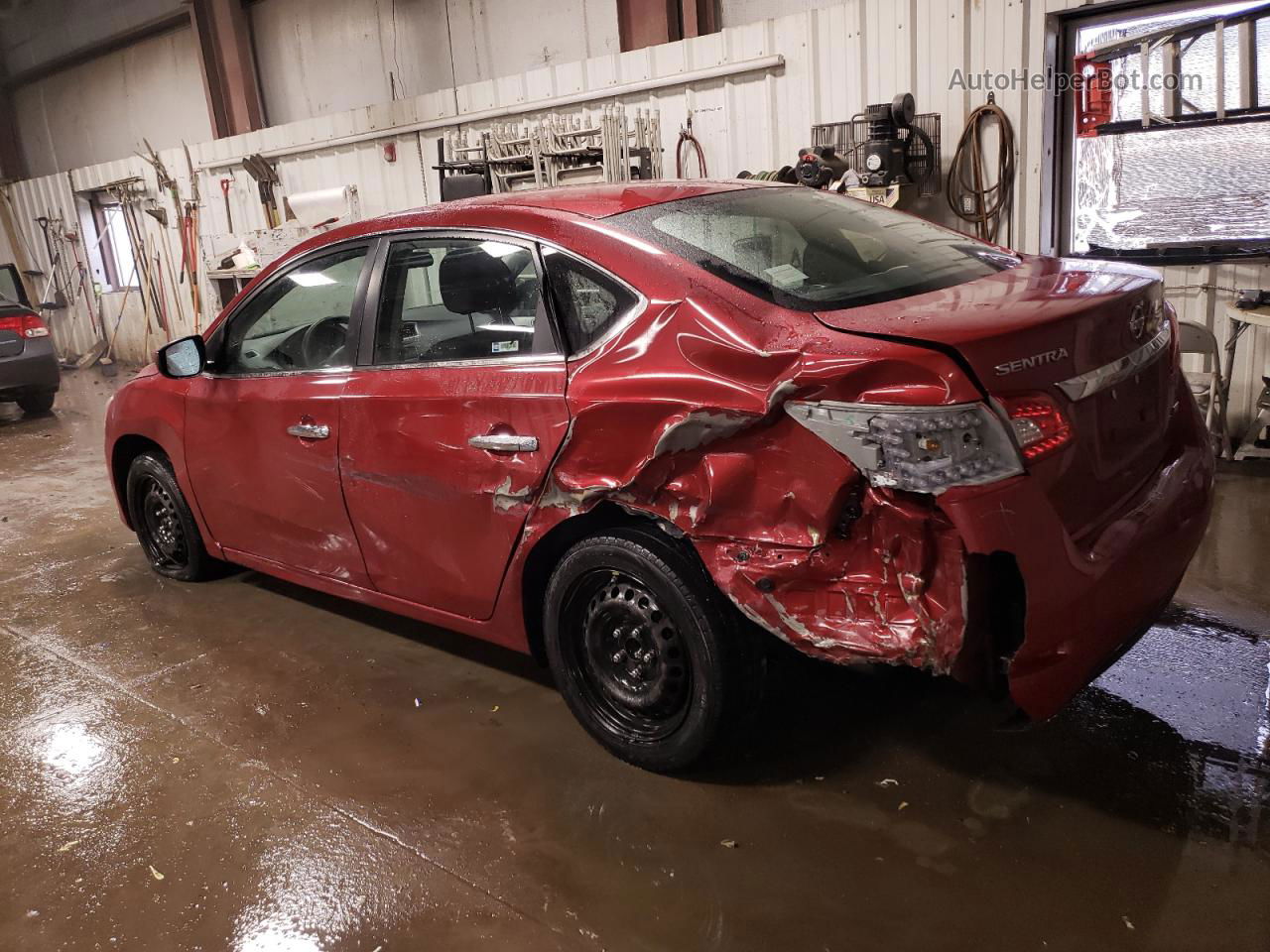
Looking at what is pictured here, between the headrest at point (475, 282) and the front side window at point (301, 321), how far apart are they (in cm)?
38

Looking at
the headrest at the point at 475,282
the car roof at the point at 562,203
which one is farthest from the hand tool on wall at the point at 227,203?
the headrest at the point at 475,282

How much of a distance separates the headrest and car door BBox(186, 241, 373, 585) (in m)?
0.34

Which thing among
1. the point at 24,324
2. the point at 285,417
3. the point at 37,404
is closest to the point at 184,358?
the point at 285,417

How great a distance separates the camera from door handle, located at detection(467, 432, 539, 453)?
2523 millimetres

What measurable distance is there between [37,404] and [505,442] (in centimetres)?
882

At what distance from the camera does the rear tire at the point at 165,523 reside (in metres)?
4.09

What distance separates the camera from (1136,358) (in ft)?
7.54

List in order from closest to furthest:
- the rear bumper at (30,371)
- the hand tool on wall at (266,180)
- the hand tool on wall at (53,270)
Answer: the rear bumper at (30,371)
the hand tool on wall at (266,180)
the hand tool on wall at (53,270)

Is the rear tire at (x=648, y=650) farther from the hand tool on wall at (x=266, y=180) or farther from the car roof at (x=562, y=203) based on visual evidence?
the hand tool on wall at (x=266, y=180)

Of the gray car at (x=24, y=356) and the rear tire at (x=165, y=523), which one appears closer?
the rear tire at (x=165, y=523)

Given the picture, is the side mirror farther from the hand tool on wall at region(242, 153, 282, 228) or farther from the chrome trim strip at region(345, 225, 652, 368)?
the hand tool on wall at region(242, 153, 282, 228)

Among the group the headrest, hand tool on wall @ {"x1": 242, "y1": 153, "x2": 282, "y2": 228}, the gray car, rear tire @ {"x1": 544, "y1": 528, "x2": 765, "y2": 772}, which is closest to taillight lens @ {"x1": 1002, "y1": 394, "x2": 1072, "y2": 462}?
rear tire @ {"x1": 544, "y1": 528, "x2": 765, "y2": 772}

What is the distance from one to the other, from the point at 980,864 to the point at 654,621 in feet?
3.01

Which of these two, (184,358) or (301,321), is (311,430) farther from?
(184,358)
